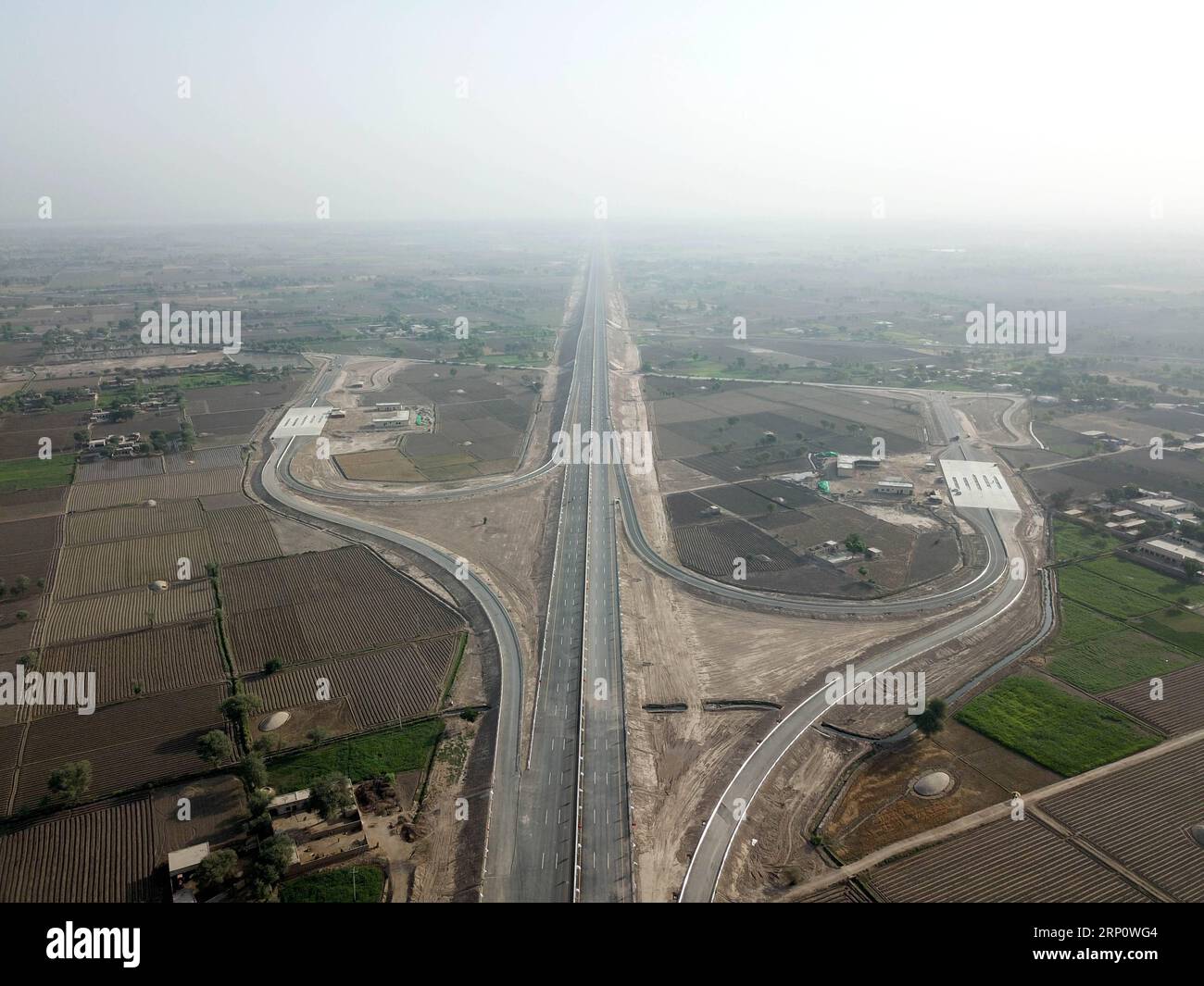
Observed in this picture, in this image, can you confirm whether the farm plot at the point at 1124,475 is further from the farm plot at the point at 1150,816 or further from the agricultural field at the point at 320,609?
the agricultural field at the point at 320,609

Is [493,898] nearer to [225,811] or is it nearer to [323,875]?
[323,875]

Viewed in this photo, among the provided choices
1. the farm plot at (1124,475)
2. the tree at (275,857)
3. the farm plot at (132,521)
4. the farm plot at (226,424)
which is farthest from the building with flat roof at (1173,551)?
the farm plot at (226,424)

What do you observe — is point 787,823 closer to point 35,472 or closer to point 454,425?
point 454,425

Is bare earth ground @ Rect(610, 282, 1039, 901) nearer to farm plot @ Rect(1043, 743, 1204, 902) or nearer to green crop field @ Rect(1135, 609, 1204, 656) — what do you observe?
green crop field @ Rect(1135, 609, 1204, 656)

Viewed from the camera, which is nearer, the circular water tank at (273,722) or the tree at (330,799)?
the tree at (330,799)

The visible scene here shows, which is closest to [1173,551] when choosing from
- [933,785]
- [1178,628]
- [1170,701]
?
[1178,628]

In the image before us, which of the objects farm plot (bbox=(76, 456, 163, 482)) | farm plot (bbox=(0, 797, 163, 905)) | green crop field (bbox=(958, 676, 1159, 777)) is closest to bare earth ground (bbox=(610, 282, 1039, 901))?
green crop field (bbox=(958, 676, 1159, 777))
